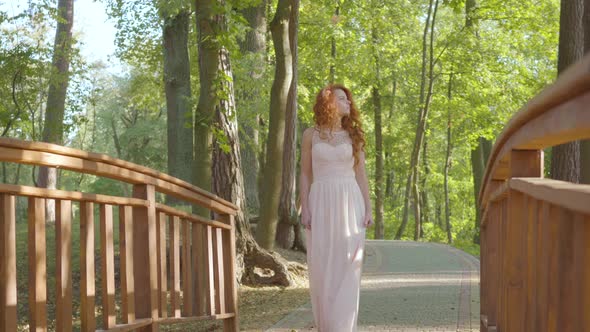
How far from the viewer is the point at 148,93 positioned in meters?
37.8

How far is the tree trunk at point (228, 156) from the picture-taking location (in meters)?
11.1

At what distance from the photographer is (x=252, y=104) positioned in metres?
19.0

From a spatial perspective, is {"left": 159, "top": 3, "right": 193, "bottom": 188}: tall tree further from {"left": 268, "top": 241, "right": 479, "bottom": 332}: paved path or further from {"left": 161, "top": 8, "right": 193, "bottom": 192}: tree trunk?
{"left": 268, "top": 241, "right": 479, "bottom": 332}: paved path

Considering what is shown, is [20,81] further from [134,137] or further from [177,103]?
[134,137]

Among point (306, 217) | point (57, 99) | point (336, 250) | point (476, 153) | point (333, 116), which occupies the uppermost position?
point (57, 99)

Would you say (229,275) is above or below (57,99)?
below

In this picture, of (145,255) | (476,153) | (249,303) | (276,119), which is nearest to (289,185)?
(276,119)

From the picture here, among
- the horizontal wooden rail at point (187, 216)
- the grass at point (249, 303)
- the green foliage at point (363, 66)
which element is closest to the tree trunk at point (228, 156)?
the grass at point (249, 303)

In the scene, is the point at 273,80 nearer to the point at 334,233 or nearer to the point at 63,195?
the point at 334,233

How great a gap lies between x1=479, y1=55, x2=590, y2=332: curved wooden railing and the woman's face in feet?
9.87

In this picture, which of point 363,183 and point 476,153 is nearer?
point 363,183

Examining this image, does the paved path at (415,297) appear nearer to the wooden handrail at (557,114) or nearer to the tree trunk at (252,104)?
the tree trunk at (252,104)

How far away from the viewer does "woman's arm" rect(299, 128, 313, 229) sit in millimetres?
7406

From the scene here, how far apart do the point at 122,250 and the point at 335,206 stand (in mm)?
2393
